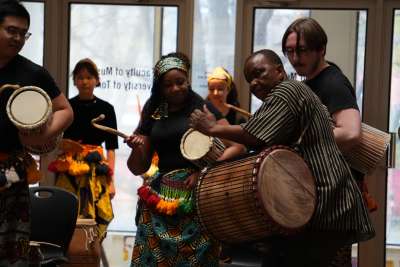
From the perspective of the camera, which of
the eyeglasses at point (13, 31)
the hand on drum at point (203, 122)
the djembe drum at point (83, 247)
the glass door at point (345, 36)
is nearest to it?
the hand on drum at point (203, 122)

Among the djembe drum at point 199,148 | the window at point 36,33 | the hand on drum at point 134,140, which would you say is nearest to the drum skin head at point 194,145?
the djembe drum at point 199,148

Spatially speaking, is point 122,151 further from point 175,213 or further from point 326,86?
point 326,86

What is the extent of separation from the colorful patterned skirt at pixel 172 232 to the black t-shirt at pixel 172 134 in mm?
49

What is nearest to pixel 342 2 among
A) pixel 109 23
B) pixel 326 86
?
pixel 109 23

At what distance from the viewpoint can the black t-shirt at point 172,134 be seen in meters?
4.19

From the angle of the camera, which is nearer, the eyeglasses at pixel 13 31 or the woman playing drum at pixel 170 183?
the eyeglasses at pixel 13 31

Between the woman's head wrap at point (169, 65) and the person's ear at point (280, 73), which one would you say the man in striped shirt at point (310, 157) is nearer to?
the person's ear at point (280, 73)

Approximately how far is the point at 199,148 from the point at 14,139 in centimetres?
99

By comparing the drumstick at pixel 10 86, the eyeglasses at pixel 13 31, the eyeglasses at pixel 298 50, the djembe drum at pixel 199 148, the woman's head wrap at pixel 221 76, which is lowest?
the djembe drum at pixel 199 148

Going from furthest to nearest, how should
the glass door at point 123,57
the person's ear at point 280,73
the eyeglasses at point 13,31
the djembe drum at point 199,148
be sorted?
the glass door at point 123,57 < the djembe drum at point 199,148 < the eyeglasses at point 13,31 < the person's ear at point 280,73

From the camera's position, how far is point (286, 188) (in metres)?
3.04

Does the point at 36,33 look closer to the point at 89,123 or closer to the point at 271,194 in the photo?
the point at 89,123

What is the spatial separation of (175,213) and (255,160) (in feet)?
3.70

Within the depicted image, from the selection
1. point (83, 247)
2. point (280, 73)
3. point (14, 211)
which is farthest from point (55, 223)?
point (280, 73)
